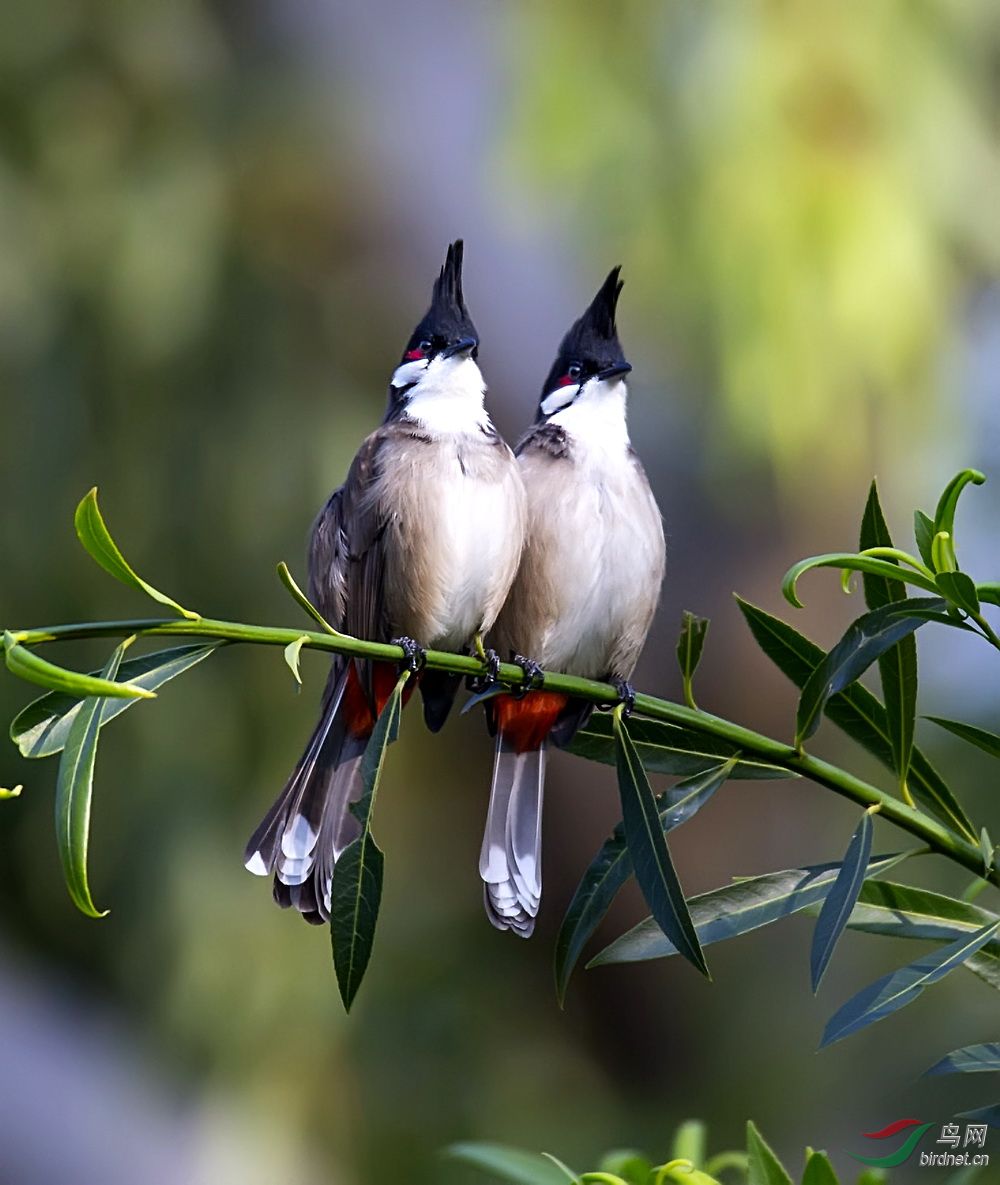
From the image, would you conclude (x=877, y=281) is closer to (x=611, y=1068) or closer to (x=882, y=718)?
(x=611, y=1068)

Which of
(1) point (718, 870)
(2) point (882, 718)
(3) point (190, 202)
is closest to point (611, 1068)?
(1) point (718, 870)

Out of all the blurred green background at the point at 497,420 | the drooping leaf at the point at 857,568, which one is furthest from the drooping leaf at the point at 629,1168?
the blurred green background at the point at 497,420

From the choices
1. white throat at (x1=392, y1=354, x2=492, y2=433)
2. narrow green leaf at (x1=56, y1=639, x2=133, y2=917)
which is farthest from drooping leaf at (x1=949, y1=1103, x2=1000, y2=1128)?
white throat at (x1=392, y1=354, x2=492, y2=433)

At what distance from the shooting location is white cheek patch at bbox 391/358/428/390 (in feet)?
8.16

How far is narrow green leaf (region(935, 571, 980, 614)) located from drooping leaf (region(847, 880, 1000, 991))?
341 millimetres

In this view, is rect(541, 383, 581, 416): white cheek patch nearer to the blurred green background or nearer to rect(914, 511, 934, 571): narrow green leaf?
rect(914, 511, 934, 571): narrow green leaf

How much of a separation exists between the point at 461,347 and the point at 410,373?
0.13 meters

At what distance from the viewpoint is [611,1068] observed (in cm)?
611

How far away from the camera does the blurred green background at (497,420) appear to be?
5.30 metres

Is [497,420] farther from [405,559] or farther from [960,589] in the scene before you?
[960,589]

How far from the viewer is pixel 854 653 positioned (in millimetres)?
1371

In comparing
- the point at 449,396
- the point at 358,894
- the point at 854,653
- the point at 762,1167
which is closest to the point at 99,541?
the point at 358,894

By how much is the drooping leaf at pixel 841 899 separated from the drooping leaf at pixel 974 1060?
0.44 feet

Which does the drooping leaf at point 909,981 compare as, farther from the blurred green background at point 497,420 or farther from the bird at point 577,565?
the blurred green background at point 497,420
